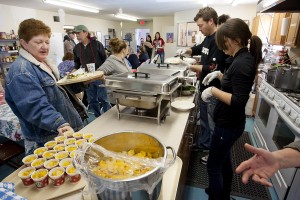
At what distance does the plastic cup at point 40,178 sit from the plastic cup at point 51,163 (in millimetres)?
19

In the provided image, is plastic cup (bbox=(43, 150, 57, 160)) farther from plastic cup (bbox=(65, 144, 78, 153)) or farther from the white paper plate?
the white paper plate

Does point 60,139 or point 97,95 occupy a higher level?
point 60,139

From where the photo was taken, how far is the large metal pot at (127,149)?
23.5 inches

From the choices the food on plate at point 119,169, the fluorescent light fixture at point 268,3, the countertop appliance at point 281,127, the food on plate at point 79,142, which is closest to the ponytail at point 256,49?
the fluorescent light fixture at point 268,3

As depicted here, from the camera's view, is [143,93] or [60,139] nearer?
[60,139]

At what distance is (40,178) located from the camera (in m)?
0.77

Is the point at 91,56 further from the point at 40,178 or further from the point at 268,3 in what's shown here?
the point at 40,178

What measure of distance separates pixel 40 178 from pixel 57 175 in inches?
2.5

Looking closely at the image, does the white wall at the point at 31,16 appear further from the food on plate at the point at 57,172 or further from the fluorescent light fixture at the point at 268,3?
the fluorescent light fixture at the point at 268,3

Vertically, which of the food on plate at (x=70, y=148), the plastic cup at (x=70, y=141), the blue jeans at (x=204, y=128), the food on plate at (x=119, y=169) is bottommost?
the blue jeans at (x=204, y=128)

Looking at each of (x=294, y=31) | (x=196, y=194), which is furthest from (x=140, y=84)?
(x=294, y=31)

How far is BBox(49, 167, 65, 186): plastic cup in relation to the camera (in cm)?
79

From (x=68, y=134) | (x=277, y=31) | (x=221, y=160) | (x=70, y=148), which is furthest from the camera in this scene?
(x=277, y=31)

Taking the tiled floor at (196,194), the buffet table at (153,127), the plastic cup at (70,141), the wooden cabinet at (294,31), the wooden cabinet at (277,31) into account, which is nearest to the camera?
the plastic cup at (70,141)
